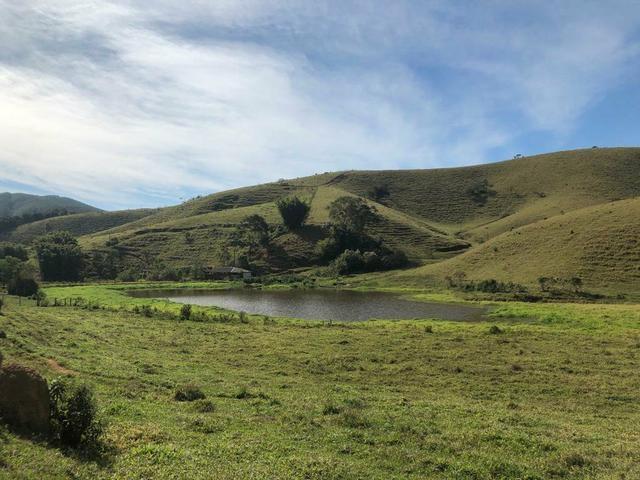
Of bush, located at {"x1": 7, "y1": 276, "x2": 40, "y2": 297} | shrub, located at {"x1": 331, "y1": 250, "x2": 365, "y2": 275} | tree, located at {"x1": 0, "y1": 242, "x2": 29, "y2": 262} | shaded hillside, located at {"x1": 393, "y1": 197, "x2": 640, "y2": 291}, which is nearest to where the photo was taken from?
bush, located at {"x1": 7, "y1": 276, "x2": 40, "y2": 297}

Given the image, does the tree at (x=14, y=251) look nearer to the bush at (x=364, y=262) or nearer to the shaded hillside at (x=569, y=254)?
the bush at (x=364, y=262)

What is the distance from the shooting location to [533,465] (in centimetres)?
1148

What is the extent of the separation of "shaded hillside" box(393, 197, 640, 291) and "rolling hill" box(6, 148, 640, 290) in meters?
0.20

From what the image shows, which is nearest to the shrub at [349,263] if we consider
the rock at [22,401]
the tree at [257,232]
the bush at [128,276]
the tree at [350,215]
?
the tree at [350,215]

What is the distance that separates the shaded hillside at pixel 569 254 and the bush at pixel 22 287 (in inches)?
2864

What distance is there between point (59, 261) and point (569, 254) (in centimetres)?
12332

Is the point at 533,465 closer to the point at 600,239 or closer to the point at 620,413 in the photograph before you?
the point at 620,413

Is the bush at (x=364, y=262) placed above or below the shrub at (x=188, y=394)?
above

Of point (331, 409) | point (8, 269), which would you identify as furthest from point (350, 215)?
point (331, 409)

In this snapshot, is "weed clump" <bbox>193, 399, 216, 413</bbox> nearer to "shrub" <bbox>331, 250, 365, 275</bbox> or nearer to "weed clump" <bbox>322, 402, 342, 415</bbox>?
"weed clump" <bbox>322, 402, 342, 415</bbox>

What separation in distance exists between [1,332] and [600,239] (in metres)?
94.3

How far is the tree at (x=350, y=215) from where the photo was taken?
499 ft

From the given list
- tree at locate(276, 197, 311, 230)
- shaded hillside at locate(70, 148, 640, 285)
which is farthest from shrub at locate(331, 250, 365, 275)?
tree at locate(276, 197, 311, 230)

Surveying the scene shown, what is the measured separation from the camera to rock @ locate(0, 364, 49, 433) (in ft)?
34.6
